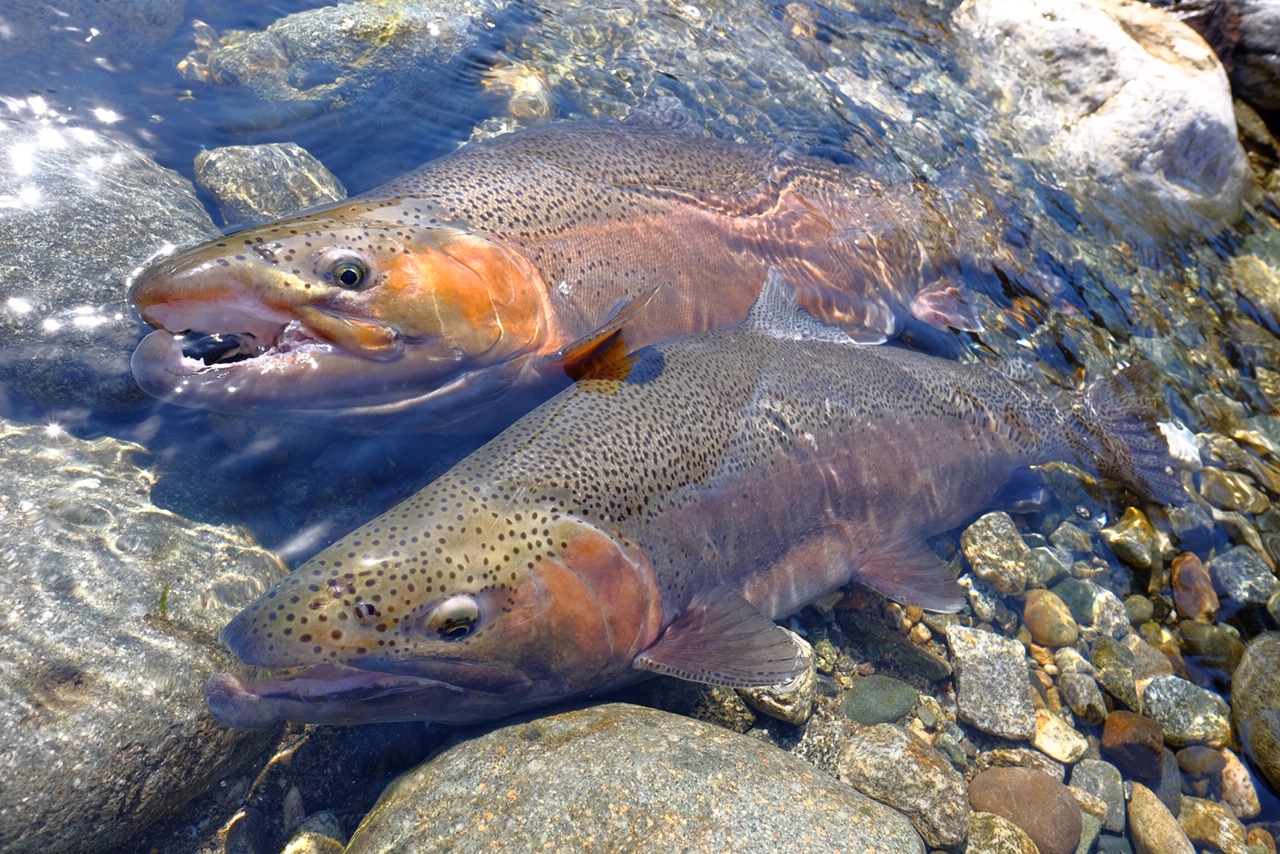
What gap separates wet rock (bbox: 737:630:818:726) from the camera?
3.71 meters

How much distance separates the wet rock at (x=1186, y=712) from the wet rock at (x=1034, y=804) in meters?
0.90

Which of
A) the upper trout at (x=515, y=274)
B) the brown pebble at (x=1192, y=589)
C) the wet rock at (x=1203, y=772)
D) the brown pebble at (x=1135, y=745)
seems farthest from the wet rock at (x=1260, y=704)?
the upper trout at (x=515, y=274)

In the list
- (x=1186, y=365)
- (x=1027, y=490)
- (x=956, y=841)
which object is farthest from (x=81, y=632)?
(x=1186, y=365)

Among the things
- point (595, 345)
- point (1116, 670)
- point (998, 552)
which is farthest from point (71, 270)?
point (1116, 670)

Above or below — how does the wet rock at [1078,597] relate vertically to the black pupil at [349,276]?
below

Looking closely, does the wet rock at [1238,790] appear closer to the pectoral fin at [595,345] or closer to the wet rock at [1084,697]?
the wet rock at [1084,697]

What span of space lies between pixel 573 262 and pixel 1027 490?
340 centimetres

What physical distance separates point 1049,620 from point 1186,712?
0.82 metres

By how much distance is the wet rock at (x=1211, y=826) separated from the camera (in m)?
3.88

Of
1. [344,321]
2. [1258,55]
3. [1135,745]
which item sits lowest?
[1135,745]

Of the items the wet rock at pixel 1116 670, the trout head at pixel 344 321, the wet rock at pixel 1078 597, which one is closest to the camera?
the trout head at pixel 344 321

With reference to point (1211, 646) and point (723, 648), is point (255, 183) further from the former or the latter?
point (1211, 646)

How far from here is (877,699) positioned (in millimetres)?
4094

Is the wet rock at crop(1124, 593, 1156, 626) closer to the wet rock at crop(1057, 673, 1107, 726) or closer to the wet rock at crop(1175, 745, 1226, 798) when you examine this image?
the wet rock at crop(1057, 673, 1107, 726)
